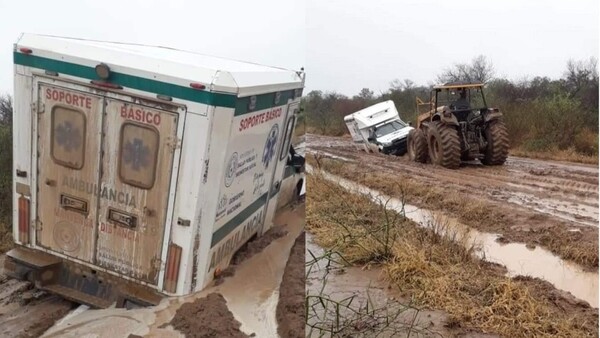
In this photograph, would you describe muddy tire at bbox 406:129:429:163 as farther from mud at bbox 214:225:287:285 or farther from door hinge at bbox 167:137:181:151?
mud at bbox 214:225:287:285

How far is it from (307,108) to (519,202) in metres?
1.02

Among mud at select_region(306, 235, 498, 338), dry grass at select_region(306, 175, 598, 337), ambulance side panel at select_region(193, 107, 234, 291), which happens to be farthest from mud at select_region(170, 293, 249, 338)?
dry grass at select_region(306, 175, 598, 337)

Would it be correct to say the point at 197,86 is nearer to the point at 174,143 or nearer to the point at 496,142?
the point at 174,143

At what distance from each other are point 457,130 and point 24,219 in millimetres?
2491

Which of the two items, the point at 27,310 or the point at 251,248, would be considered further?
the point at 251,248

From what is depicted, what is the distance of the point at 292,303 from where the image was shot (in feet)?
10.3

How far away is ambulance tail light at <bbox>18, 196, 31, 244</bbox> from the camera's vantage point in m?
3.52

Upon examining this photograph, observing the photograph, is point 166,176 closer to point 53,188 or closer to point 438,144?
point 53,188

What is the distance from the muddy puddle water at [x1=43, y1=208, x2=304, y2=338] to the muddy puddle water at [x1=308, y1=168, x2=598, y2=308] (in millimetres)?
887

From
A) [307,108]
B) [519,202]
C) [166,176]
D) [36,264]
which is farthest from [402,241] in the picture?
[36,264]

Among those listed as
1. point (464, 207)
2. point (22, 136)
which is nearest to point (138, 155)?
point (22, 136)

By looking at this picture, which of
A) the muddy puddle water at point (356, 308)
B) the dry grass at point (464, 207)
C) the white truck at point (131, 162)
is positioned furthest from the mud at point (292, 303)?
the dry grass at point (464, 207)

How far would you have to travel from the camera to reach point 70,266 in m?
3.51

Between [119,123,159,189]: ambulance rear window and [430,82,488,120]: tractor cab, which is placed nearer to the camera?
[430,82,488,120]: tractor cab
